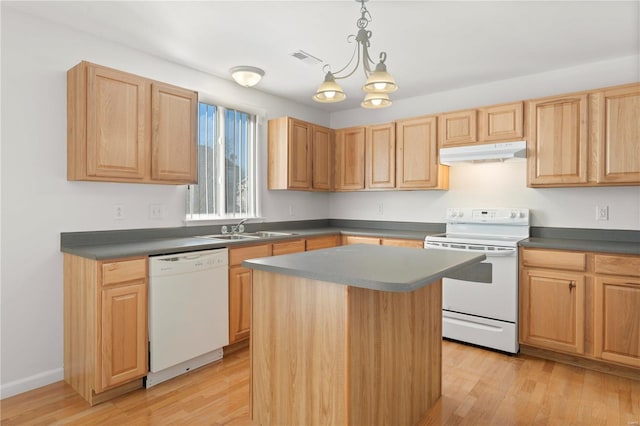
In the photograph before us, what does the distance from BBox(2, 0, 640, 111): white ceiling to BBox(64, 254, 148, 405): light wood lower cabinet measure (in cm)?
166

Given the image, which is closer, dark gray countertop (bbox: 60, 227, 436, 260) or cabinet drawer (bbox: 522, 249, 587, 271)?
dark gray countertop (bbox: 60, 227, 436, 260)

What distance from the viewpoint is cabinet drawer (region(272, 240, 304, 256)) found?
357 cm

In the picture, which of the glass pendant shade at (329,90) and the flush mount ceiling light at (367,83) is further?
the glass pendant shade at (329,90)

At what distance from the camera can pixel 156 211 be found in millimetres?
3258

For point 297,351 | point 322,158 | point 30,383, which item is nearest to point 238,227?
point 322,158

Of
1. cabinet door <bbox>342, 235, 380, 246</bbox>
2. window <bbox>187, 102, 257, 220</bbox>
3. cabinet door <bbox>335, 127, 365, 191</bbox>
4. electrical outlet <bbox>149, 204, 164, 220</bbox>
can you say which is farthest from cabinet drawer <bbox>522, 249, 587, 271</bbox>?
electrical outlet <bbox>149, 204, 164, 220</bbox>

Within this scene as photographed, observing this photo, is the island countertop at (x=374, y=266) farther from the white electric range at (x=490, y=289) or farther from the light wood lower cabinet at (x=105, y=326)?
the white electric range at (x=490, y=289)

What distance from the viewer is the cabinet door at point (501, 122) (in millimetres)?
3434

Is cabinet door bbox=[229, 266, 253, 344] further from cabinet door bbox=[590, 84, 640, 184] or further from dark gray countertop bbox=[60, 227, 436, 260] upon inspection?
cabinet door bbox=[590, 84, 640, 184]

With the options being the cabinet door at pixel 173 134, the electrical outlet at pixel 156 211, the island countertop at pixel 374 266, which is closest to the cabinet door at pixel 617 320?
the island countertop at pixel 374 266

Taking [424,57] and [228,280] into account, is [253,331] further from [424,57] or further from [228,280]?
[424,57]

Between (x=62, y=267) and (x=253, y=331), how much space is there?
1.65m

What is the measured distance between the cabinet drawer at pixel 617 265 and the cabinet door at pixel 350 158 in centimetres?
244

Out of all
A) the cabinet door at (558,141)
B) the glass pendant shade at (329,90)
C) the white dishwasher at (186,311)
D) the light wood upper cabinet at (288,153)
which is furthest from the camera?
the light wood upper cabinet at (288,153)
